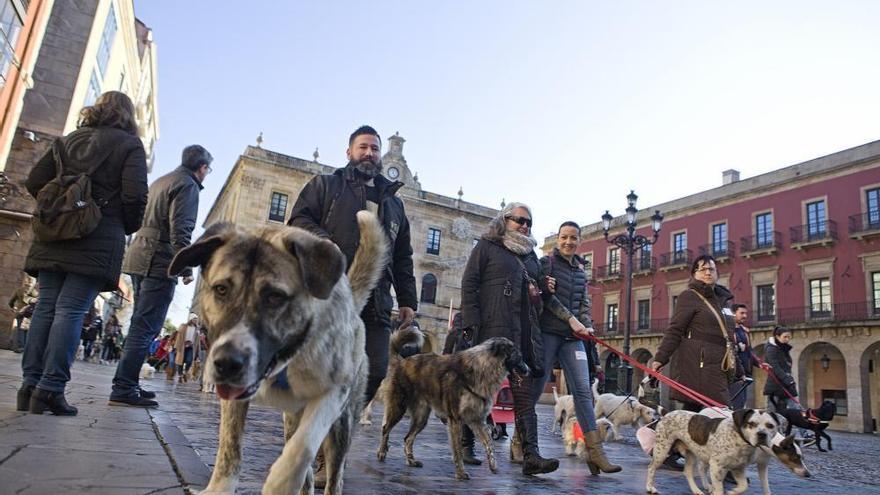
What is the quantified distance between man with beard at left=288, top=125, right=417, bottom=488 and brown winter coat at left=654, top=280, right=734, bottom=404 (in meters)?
2.76

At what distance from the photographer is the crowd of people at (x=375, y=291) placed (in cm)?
361

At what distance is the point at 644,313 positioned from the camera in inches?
1334

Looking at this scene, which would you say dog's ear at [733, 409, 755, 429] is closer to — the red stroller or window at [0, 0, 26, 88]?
the red stroller

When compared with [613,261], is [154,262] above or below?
below

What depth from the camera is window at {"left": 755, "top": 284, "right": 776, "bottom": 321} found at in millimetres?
27375

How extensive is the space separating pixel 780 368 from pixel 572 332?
22.5ft

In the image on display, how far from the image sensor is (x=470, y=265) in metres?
5.02

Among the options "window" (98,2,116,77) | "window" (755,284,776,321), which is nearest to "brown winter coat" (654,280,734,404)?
"window" (98,2,116,77)

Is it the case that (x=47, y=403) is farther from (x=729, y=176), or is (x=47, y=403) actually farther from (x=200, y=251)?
(x=729, y=176)

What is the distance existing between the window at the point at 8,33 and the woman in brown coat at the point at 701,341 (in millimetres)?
14870

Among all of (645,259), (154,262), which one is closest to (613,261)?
(645,259)

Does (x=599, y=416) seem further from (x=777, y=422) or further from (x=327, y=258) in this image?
(x=327, y=258)

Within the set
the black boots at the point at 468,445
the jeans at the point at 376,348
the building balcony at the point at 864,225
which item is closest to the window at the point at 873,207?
the building balcony at the point at 864,225

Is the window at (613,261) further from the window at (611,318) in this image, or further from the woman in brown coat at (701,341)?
the woman in brown coat at (701,341)
